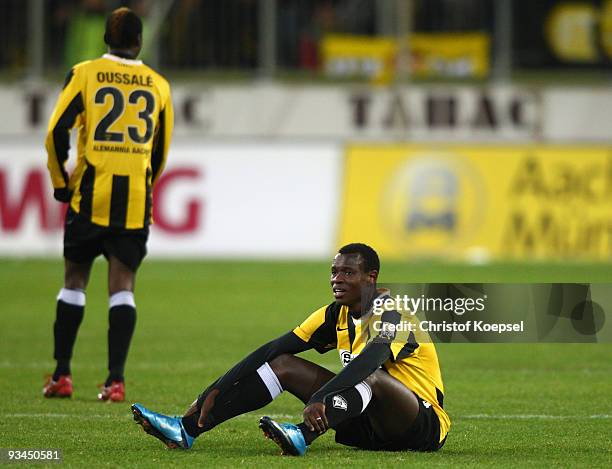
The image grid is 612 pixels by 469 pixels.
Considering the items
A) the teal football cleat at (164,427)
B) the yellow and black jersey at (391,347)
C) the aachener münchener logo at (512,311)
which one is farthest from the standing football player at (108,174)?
the aachener münchener logo at (512,311)

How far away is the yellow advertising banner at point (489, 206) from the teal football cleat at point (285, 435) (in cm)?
1332

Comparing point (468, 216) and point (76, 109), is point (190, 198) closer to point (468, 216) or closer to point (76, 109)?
point (468, 216)

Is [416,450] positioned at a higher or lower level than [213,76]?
lower

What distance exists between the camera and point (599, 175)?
19781 millimetres

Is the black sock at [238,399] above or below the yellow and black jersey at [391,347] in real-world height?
below

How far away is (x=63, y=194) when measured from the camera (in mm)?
8617

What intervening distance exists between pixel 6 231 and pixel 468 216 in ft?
21.0

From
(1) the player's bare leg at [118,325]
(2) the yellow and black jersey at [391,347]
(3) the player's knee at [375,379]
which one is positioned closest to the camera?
(3) the player's knee at [375,379]

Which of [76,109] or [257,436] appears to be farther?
[76,109]

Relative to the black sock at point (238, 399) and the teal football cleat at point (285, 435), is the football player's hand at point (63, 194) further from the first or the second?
the teal football cleat at point (285, 435)

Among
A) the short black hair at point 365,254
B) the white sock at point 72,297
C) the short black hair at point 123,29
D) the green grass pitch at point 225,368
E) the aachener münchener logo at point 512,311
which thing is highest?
the short black hair at point 123,29

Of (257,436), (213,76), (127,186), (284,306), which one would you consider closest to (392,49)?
(213,76)

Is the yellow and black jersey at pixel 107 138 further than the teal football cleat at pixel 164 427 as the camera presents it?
Yes

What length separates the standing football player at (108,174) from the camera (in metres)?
8.53
